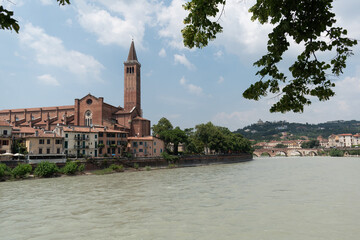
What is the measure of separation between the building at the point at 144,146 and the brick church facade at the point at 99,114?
9.55 ft

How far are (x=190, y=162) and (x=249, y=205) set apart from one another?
49783 millimetres

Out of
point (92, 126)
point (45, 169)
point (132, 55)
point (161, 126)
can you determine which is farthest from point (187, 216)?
point (132, 55)

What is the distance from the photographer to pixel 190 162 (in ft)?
217

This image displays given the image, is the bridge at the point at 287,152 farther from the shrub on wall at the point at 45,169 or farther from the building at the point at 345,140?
the shrub on wall at the point at 45,169

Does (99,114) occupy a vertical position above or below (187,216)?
above

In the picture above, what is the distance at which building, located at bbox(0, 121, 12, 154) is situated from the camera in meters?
43.8

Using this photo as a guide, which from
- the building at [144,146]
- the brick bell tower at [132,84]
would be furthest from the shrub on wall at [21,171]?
the brick bell tower at [132,84]

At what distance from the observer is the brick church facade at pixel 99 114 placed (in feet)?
219

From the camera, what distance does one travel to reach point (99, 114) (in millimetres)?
66125

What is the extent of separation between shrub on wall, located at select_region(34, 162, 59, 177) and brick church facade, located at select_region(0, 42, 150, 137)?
22.5 m

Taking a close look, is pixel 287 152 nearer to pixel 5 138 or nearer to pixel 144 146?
pixel 144 146

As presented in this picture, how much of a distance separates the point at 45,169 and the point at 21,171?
2828mm

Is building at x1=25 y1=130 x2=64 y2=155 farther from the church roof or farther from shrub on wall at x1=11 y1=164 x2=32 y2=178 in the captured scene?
the church roof

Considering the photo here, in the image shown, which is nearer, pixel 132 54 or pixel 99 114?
pixel 99 114
